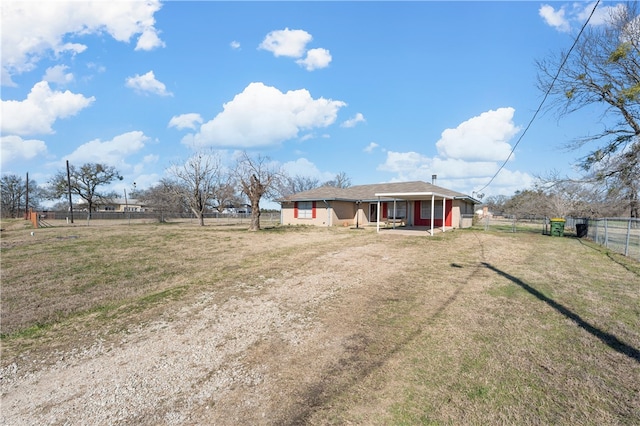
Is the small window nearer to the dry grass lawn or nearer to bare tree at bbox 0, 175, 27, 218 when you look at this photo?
the dry grass lawn

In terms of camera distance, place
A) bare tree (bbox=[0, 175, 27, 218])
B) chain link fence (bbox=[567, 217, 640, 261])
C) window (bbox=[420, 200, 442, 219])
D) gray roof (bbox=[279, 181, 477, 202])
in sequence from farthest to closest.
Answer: bare tree (bbox=[0, 175, 27, 218]) → gray roof (bbox=[279, 181, 477, 202]) → window (bbox=[420, 200, 442, 219]) → chain link fence (bbox=[567, 217, 640, 261])

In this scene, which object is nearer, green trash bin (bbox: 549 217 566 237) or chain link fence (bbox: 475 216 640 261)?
chain link fence (bbox: 475 216 640 261)

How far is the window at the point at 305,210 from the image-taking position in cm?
2542

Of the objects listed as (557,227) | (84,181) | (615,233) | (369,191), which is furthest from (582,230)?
(84,181)

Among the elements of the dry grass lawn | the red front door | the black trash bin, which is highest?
the red front door

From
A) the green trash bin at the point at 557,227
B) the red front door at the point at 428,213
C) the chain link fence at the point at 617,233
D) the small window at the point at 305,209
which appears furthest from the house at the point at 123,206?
the chain link fence at the point at 617,233

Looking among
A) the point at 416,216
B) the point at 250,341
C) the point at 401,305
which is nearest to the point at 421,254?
the point at 401,305

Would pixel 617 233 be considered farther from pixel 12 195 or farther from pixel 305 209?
pixel 12 195

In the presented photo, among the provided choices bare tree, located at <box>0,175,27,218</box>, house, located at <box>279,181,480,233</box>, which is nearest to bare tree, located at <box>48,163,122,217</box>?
bare tree, located at <box>0,175,27,218</box>

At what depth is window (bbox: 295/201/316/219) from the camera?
25.4 meters

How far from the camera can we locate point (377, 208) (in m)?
24.4

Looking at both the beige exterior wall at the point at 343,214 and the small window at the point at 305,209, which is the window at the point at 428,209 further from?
the small window at the point at 305,209

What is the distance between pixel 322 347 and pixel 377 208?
21.1m

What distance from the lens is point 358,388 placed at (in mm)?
3004
